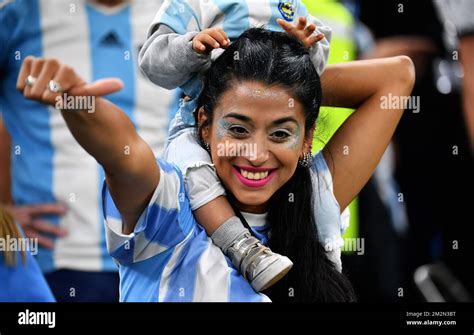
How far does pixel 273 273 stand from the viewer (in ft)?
7.13

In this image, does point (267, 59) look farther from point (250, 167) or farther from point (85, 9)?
point (85, 9)

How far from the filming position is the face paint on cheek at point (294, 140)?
7.43ft

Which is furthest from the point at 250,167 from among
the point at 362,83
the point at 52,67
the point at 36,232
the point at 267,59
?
the point at 36,232

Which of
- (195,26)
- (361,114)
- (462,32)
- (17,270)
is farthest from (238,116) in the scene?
(462,32)

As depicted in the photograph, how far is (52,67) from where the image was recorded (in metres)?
1.80

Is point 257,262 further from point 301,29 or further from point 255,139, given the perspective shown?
point 301,29

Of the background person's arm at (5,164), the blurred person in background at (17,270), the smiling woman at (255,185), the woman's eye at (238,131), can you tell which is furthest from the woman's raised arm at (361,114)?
the background person's arm at (5,164)

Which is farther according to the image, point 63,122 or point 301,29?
point 63,122

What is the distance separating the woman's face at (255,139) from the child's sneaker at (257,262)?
10cm

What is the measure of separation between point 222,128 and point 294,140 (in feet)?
0.50

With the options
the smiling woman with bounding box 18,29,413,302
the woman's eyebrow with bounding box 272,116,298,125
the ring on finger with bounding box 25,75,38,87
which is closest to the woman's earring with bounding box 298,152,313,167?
the smiling woman with bounding box 18,29,413,302

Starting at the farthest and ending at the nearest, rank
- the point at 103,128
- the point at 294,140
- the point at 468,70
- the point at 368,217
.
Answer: the point at 368,217 → the point at 468,70 → the point at 294,140 → the point at 103,128

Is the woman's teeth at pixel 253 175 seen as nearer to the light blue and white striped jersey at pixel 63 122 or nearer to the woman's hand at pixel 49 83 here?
the woman's hand at pixel 49 83

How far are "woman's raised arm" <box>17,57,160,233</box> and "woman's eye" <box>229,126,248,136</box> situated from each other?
243mm
